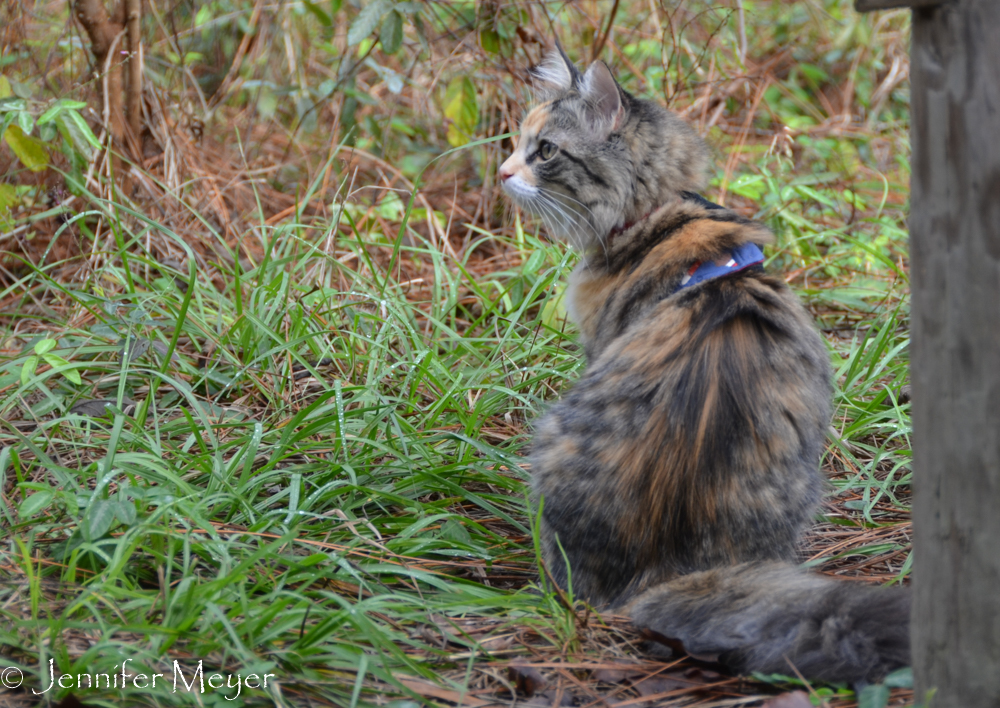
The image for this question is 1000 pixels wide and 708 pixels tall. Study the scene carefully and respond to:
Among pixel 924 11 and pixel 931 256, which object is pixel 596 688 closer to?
pixel 931 256

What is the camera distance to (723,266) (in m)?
2.10

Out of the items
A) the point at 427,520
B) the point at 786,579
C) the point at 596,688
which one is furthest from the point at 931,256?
the point at 427,520

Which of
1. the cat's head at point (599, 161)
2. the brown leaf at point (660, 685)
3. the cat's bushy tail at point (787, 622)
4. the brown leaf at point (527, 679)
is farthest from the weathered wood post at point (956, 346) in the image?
the cat's head at point (599, 161)

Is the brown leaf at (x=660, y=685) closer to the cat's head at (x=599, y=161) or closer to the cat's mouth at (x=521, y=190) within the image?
the cat's head at (x=599, y=161)

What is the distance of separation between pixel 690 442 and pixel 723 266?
0.52 meters

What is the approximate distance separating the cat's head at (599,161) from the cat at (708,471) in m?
0.29

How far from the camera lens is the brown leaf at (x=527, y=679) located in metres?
1.67

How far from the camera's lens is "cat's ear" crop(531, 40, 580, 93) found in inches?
106

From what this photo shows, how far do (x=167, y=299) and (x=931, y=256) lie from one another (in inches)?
106

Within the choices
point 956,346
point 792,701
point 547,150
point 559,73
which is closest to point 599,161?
point 547,150

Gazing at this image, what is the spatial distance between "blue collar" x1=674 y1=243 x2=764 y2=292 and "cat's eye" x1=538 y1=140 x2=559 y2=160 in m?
0.73

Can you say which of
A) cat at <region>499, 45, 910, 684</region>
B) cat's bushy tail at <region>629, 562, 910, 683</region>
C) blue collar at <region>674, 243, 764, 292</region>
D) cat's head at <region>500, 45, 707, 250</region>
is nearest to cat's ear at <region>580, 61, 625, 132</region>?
cat's head at <region>500, 45, 707, 250</region>

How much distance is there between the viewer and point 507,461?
2.49 metres

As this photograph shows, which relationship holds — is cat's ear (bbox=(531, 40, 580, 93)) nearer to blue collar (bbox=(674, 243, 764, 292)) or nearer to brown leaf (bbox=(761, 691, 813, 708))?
blue collar (bbox=(674, 243, 764, 292))
